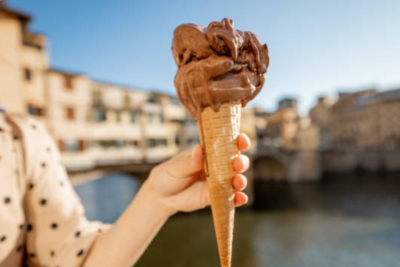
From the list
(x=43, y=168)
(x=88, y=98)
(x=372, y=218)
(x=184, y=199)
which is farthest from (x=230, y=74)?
(x=88, y=98)

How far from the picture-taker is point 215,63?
98 centimetres

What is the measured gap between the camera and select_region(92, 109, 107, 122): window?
15.8 metres

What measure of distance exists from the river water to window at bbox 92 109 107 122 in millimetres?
5269

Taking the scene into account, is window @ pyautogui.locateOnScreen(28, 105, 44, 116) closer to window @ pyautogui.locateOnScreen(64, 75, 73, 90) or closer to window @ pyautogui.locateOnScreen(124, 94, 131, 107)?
window @ pyautogui.locateOnScreen(64, 75, 73, 90)

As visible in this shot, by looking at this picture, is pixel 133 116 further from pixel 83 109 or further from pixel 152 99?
pixel 83 109

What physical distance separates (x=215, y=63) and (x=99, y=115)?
54.3 feet

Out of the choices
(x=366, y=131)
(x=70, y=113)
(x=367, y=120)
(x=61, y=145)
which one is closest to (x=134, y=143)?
(x=70, y=113)

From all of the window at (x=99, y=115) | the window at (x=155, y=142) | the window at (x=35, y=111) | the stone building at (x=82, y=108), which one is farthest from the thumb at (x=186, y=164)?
the window at (x=155, y=142)

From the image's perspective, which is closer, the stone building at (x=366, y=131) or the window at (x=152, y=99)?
Answer: the window at (x=152, y=99)

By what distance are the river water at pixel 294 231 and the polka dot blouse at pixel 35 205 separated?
7.65 metres

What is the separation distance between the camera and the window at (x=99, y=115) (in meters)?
15.8

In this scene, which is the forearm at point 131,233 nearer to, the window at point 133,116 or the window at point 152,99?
the window at point 133,116

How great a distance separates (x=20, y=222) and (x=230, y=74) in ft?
3.79

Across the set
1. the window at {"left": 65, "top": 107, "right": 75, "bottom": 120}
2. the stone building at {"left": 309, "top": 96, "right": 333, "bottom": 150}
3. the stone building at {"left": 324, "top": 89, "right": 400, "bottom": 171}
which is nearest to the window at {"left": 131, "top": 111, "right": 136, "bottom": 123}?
the window at {"left": 65, "top": 107, "right": 75, "bottom": 120}
